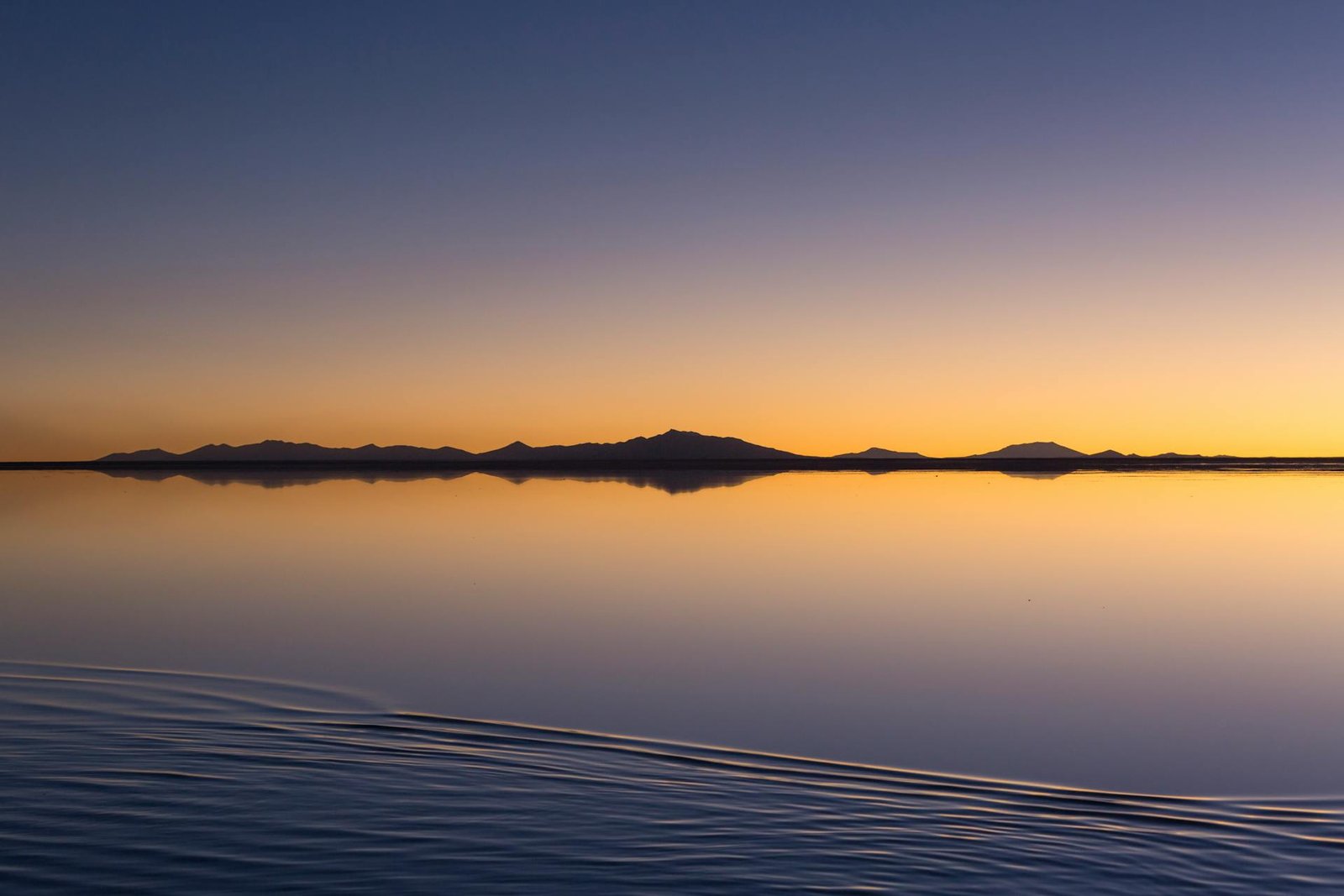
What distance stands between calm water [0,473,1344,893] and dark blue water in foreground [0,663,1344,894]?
0.04 metres

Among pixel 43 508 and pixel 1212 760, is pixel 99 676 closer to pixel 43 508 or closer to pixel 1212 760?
pixel 1212 760

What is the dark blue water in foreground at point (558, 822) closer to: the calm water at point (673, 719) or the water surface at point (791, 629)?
the calm water at point (673, 719)

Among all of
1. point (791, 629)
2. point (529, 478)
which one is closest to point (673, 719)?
point (791, 629)

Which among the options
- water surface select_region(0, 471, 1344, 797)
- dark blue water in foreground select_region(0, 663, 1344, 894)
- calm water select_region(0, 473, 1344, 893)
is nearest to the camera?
dark blue water in foreground select_region(0, 663, 1344, 894)

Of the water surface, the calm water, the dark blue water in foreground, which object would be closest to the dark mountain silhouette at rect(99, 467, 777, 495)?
the water surface

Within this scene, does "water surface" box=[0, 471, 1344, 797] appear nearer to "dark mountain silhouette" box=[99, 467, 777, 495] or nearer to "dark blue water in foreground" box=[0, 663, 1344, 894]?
"dark blue water in foreground" box=[0, 663, 1344, 894]

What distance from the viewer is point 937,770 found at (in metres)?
9.92

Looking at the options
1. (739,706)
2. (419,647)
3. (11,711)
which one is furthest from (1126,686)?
(11,711)

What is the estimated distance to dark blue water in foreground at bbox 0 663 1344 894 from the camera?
22.6 feet

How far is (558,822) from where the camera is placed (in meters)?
7.83

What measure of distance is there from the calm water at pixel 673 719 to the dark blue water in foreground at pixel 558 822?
0.04m

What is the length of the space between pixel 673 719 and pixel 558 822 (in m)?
3.97

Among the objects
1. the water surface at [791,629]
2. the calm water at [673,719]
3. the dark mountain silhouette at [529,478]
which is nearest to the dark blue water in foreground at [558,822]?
the calm water at [673,719]

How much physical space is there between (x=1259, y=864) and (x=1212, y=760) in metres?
3.24
